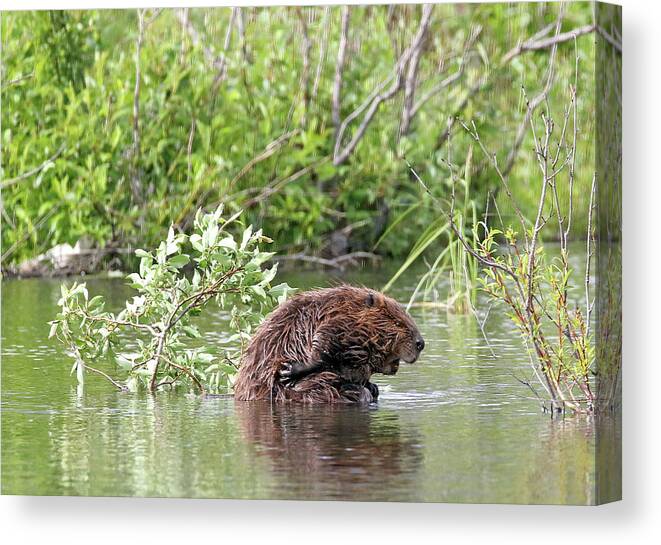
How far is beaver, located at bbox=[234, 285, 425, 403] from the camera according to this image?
33.2ft

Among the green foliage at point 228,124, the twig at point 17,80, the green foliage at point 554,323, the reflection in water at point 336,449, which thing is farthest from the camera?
the green foliage at point 228,124

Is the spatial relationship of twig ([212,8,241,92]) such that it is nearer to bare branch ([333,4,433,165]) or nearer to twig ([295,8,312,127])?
twig ([295,8,312,127])

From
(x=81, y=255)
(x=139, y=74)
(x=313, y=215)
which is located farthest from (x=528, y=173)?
(x=81, y=255)

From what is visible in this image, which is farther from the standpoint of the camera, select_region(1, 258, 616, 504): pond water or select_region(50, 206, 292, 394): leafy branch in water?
select_region(50, 206, 292, 394): leafy branch in water

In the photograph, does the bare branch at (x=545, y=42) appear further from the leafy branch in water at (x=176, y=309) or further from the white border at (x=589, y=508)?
the leafy branch in water at (x=176, y=309)

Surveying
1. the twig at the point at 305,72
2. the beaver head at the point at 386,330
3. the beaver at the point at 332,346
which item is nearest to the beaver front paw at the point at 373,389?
the beaver at the point at 332,346

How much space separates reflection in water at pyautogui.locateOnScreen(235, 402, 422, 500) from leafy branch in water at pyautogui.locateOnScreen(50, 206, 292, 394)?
949 millimetres

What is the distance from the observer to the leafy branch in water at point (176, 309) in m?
10.8

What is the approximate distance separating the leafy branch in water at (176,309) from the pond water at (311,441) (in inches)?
8.3

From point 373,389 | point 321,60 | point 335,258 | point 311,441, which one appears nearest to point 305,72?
point 321,60

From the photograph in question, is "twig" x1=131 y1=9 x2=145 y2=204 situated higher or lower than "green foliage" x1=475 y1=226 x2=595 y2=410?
higher

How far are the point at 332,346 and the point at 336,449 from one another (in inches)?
44.1

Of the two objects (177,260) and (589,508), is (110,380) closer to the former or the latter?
(177,260)

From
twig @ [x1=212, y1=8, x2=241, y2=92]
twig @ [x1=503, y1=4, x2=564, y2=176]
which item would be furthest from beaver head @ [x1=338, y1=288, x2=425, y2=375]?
twig @ [x1=212, y1=8, x2=241, y2=92]
